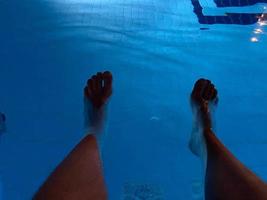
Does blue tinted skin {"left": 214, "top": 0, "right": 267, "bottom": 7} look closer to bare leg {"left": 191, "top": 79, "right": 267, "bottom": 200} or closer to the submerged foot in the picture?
the submerged foot

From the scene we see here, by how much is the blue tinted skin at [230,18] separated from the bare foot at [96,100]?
1130mm

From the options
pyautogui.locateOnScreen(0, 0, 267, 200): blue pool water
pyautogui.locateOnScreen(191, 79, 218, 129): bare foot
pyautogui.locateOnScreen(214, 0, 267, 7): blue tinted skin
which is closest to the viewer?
pyautogui.locateOnScreen(191, 79, 218, 129): bare foot

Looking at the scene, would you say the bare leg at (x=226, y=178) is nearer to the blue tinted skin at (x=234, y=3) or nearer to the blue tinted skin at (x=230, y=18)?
the blue tinted skin at (x=230, y=18)

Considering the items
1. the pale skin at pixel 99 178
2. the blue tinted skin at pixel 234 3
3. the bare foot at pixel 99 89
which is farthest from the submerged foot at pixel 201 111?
the blue tinted skin at pixel 234 3

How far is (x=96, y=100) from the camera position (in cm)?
A: 242

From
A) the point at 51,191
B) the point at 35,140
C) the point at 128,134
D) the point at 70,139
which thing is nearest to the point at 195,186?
the point at 128,134

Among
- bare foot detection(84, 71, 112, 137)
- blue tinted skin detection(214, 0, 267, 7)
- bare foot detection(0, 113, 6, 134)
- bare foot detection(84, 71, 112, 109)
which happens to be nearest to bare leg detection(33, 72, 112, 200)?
bare foot detection(84, 71, 112, 137)

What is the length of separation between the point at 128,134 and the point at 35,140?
516 millimetres

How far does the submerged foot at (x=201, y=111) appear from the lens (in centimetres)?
224

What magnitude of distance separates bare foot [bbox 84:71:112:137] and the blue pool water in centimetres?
24

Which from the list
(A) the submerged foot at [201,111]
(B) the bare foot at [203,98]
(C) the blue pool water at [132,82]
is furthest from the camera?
(C) the blue pool water at [132,82]

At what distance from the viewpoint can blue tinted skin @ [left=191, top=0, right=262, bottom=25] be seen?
11.0ft

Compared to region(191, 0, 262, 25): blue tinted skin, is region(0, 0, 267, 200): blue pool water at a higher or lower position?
lower

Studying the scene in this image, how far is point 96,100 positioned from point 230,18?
1440 millimetres
